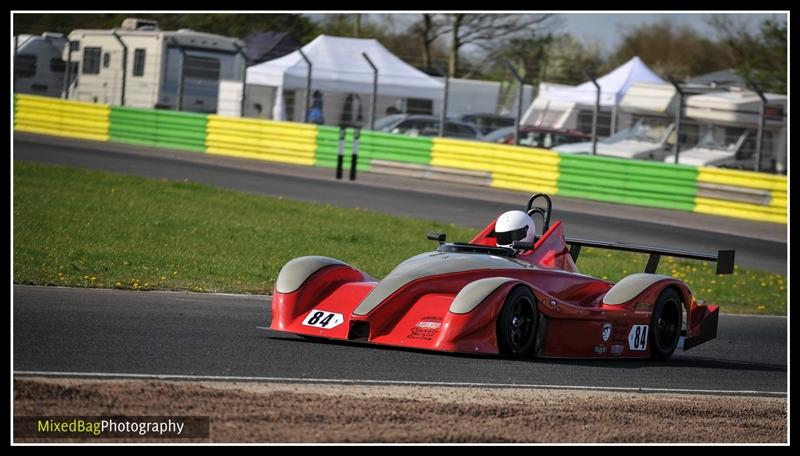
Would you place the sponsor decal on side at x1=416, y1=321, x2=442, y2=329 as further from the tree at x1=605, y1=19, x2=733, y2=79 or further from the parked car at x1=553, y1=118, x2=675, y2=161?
the tree at x1=605, y1=19, x2=733, y2=79

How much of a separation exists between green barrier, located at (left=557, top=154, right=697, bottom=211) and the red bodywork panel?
1397cm

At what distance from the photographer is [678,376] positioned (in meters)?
9.07

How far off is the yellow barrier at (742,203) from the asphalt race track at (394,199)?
0.34 m

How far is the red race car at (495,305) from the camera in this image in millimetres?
8422

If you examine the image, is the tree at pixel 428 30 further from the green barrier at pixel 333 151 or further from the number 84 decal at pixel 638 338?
the number 84 decal at pixel 638 338

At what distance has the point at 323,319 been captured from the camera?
28.9 ft

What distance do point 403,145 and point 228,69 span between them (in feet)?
33.5

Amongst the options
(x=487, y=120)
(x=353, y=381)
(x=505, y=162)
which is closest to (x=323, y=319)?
(x=353, y=381)

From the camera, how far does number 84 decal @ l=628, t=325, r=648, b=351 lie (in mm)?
9430

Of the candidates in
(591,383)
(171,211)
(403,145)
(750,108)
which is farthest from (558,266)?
(750,108)

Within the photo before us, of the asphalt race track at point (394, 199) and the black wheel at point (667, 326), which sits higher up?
the asphalt race track at point (394, 199)

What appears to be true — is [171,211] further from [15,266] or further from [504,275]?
[504,275]

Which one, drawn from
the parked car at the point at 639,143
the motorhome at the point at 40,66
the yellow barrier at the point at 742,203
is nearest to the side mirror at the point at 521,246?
the yellow barrier at the point at 742,203

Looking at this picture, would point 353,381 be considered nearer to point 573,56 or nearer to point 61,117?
point 61,117
